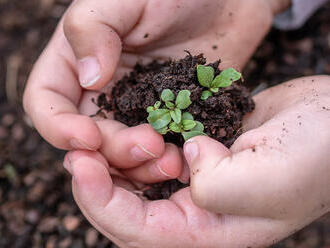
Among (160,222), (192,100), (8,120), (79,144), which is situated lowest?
(8,120)

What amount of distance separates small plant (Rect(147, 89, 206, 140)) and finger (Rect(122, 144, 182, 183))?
0.13 meters

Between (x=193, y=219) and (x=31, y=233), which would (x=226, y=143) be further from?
(x=31, y=233)

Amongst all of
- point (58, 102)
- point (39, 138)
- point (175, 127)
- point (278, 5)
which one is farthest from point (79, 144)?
point (278, 5)

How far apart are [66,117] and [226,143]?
0.71 meters

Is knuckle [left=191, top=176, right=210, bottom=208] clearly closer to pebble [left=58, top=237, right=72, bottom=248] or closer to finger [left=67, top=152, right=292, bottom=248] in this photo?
finger [left=67, top=152, right=292, bottom=248]

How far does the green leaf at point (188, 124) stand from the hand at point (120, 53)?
12 centimetres

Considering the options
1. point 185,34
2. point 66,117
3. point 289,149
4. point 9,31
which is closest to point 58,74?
point 66,117

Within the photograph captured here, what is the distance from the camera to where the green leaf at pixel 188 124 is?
170 centimetres

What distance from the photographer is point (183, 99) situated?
1.68 metres

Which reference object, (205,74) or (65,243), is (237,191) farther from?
(65,243)

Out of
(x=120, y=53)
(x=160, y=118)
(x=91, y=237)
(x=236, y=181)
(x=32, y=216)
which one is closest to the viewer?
(x=236, y=181)

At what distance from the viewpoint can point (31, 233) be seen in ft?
8.32

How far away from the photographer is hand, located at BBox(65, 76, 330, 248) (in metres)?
1.50

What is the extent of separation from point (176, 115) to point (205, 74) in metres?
0.21
